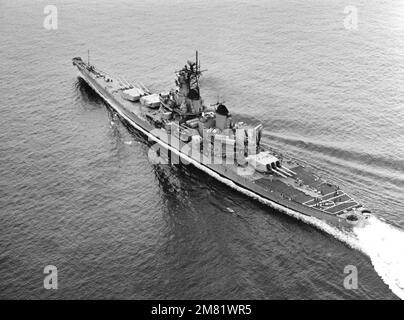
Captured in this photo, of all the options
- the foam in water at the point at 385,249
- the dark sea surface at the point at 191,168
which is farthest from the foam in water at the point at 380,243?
the dark sea surface at the point at 191,168

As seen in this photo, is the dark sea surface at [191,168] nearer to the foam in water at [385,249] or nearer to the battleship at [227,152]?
the foam in water at [385,249]

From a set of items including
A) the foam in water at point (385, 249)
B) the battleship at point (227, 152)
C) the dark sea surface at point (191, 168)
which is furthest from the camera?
the battleship at point (227, 152)

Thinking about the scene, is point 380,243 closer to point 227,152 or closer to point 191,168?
point 227,152

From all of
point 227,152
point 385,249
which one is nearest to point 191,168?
point 227,152

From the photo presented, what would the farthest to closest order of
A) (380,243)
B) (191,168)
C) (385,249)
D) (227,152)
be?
(191,168)
(227,152)
(380,243)
(385,249)
